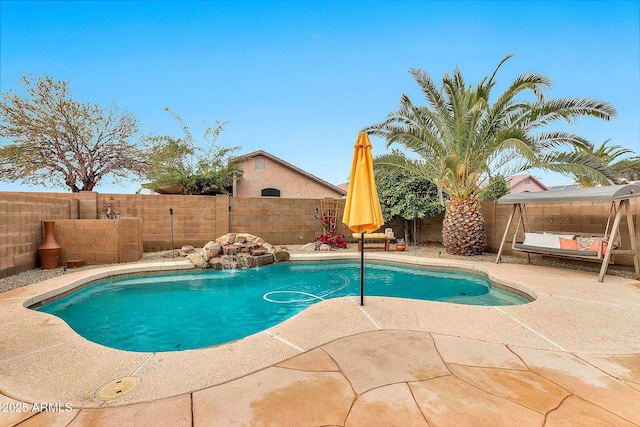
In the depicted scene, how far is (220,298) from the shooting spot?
584 cm

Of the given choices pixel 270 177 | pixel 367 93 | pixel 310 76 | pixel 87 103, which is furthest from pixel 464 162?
pixel 87 103

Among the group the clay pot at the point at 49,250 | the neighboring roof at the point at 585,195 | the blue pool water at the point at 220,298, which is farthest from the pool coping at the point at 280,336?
the clay pot at the point at 49,250

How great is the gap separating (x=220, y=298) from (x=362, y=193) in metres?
3.62

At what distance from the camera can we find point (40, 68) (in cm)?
1347

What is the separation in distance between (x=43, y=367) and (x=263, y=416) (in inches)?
84.6

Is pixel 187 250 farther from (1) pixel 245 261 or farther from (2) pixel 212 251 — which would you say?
(1) pixel 245 261

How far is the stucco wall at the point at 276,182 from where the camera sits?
17391 mm

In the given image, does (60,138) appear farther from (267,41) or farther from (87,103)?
(267,41)

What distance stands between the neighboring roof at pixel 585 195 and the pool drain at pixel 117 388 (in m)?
7.72

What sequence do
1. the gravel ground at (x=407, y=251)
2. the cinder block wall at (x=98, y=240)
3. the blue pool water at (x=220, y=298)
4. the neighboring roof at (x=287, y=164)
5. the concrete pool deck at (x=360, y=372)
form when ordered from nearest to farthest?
the concrete pool deck at (x=360, y=372) < the blue pool water at (x=220, y=298) < the gravel ground at (x=407, y=251) < the cinder block wall at (x=98, y=240) < the neighboring roof at (x=287, y=164)

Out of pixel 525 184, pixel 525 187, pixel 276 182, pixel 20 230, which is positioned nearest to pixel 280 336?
pixel 20 230

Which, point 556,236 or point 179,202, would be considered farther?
point 179,202

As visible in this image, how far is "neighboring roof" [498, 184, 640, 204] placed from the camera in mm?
5637

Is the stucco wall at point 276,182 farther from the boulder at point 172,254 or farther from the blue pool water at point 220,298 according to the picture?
the blue pool water at point 220,298
